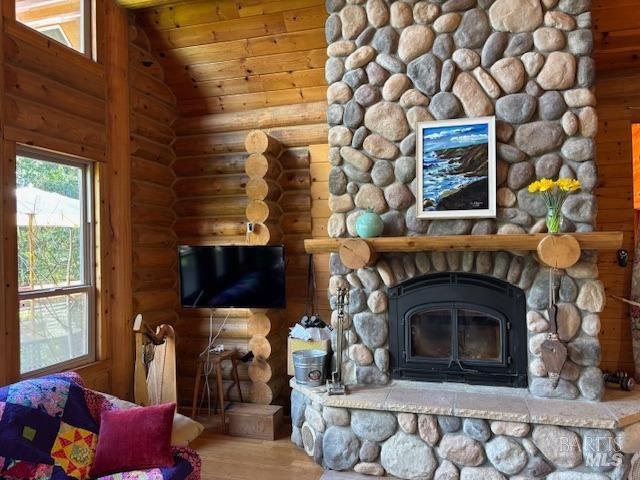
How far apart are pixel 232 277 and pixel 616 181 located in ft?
10.5

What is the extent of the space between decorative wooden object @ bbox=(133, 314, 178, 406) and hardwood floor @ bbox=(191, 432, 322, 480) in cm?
51

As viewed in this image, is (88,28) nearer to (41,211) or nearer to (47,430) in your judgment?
(41,211)

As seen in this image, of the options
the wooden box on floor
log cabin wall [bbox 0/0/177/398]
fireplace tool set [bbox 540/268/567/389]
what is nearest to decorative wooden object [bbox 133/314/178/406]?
log cabin wall [bbox 0/0/177/398]

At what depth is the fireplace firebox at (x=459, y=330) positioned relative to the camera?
3.00 metres

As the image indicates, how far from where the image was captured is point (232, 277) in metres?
3.68

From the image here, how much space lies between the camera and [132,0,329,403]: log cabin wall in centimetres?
371

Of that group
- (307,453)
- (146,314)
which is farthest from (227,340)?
(307,453)

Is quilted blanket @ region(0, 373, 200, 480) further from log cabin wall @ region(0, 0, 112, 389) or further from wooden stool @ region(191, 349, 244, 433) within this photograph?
wooden stool @ region(191, 349, 244, 433)

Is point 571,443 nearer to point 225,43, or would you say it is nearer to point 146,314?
point 146,314

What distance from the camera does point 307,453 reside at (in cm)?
324

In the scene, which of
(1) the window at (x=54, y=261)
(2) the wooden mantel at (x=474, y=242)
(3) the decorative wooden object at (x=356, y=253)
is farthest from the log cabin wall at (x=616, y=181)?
(1) the window at (x=54, y=261)

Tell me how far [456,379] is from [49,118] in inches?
130

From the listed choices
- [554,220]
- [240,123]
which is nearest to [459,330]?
[554,220]

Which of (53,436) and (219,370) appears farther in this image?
(219,370)
